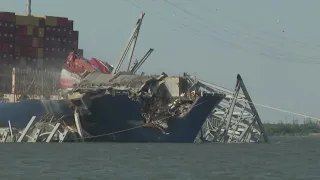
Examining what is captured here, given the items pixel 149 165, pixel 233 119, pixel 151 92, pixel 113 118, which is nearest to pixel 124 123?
pixel 113 118

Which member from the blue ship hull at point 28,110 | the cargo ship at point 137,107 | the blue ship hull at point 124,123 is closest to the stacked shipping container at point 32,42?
the blue ship hull at point 28,110

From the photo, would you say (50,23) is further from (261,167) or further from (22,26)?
(261,167)

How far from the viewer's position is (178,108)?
8331cm

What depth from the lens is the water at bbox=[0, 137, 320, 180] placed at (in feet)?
143

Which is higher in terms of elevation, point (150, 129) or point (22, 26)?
point (22, 26)

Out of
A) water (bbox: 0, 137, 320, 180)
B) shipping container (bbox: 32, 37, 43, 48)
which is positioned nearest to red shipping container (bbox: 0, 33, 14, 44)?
shipping container (bbox: 32, 37, 43, 48)

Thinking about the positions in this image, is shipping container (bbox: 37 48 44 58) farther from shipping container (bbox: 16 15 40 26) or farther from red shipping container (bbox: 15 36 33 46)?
shipping container (bbox: 16 15 40 26)

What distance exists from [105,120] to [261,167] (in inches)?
1309

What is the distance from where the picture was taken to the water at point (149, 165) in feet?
143

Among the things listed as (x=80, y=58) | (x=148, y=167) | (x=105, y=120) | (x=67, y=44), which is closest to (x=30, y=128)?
(x=105, y=120)

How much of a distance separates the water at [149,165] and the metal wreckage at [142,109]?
1608 cm

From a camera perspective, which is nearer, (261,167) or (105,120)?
(261,167)

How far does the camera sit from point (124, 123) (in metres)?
81.2

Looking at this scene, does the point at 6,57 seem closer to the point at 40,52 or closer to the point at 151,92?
the point at 40,52
